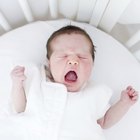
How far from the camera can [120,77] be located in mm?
1433

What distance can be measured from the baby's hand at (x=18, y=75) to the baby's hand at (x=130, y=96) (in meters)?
0.30

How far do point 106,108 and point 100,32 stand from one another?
10.2 inches

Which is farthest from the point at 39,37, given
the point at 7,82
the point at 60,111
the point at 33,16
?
the point at 60,111

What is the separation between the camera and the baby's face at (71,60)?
4.22 feet

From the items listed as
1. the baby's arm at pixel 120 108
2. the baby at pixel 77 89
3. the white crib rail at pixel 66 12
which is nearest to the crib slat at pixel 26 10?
the white crib rail at pixel 66 12

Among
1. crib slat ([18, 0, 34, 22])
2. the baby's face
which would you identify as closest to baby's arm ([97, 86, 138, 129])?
the baby's face

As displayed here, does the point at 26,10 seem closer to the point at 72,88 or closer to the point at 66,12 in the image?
the point at 66,12

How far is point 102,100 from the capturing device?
4.39 feet

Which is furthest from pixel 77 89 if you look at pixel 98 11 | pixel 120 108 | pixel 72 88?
pixel 98 11

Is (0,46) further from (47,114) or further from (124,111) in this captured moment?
(124,111)

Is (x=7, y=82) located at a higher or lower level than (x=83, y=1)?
lower

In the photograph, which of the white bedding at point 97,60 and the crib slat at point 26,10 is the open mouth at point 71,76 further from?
the crib slat at point 26,10

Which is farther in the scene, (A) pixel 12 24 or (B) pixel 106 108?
(A) pixel 12 24

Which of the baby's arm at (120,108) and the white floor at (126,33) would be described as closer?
the baby's arm at (120,108)
